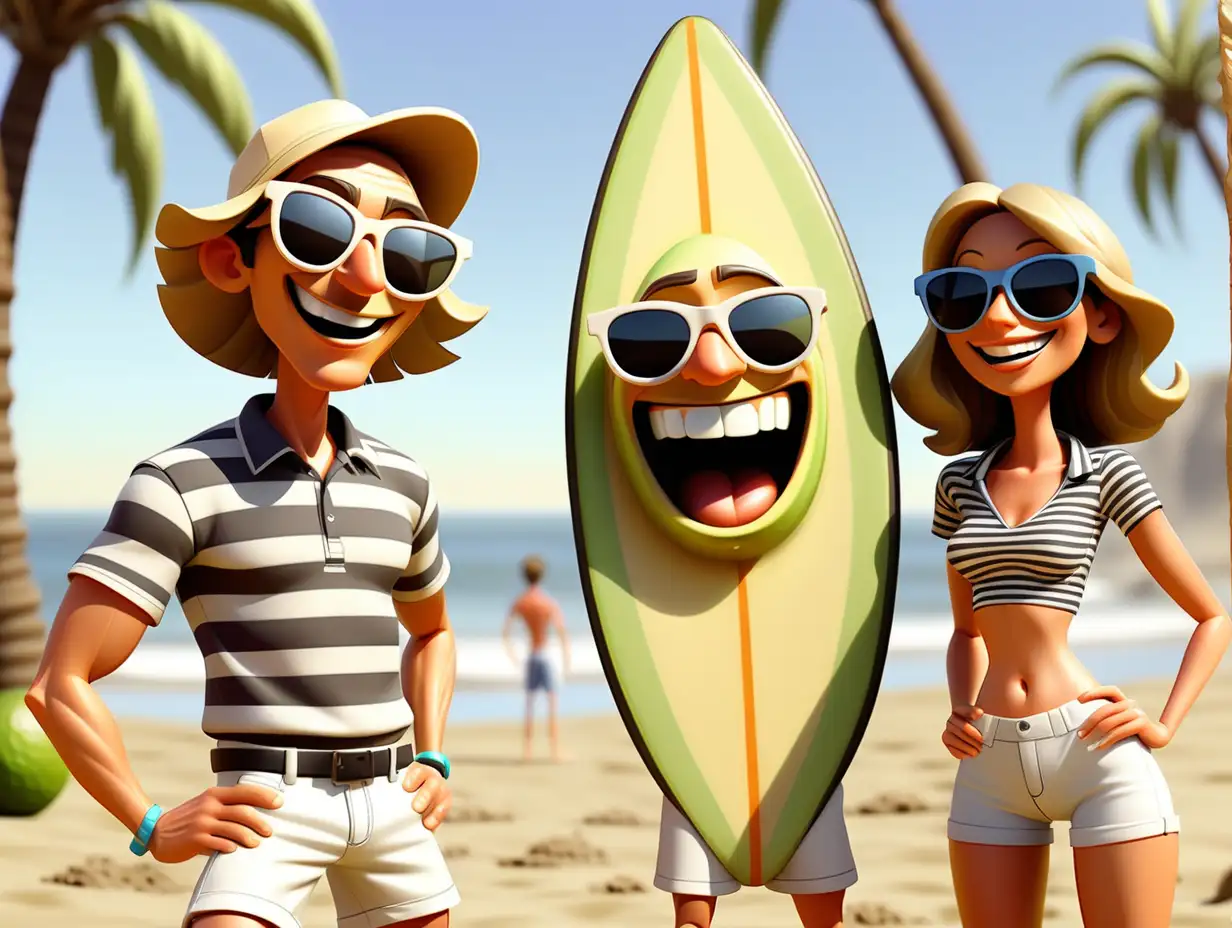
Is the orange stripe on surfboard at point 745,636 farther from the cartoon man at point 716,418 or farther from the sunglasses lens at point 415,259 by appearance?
the sunglasses lens at point 415,259

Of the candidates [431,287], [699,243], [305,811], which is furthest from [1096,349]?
[305,811]

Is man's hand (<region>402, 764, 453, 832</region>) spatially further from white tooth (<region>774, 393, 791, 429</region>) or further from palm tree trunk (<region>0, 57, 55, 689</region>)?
palm tree trunk (<region>0, 57, 55, 689</region>)

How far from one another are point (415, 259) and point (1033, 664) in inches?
60.8

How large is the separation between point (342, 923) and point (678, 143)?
2097 mm

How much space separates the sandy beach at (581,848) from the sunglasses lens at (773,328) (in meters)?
2.50

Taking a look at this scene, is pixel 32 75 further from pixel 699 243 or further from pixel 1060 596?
pixel 1060 596

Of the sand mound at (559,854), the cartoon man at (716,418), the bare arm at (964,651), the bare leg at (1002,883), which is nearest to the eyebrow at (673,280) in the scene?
the cartoon man at (716,418)

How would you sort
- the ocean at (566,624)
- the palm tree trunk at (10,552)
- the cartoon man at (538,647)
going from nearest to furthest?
the palm tree trunk at (10,552), the cartoon man at (538,647), the ocean at (566,624)

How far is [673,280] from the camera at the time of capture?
3225 millimetres

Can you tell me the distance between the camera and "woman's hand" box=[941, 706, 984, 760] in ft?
9.38

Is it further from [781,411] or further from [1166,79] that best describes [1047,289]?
[1166,79]

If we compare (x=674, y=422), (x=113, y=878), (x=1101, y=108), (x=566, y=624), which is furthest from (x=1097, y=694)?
(x=566, y=624)

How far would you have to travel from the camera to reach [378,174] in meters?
2.64

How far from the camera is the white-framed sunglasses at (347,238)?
2484 millimetres
